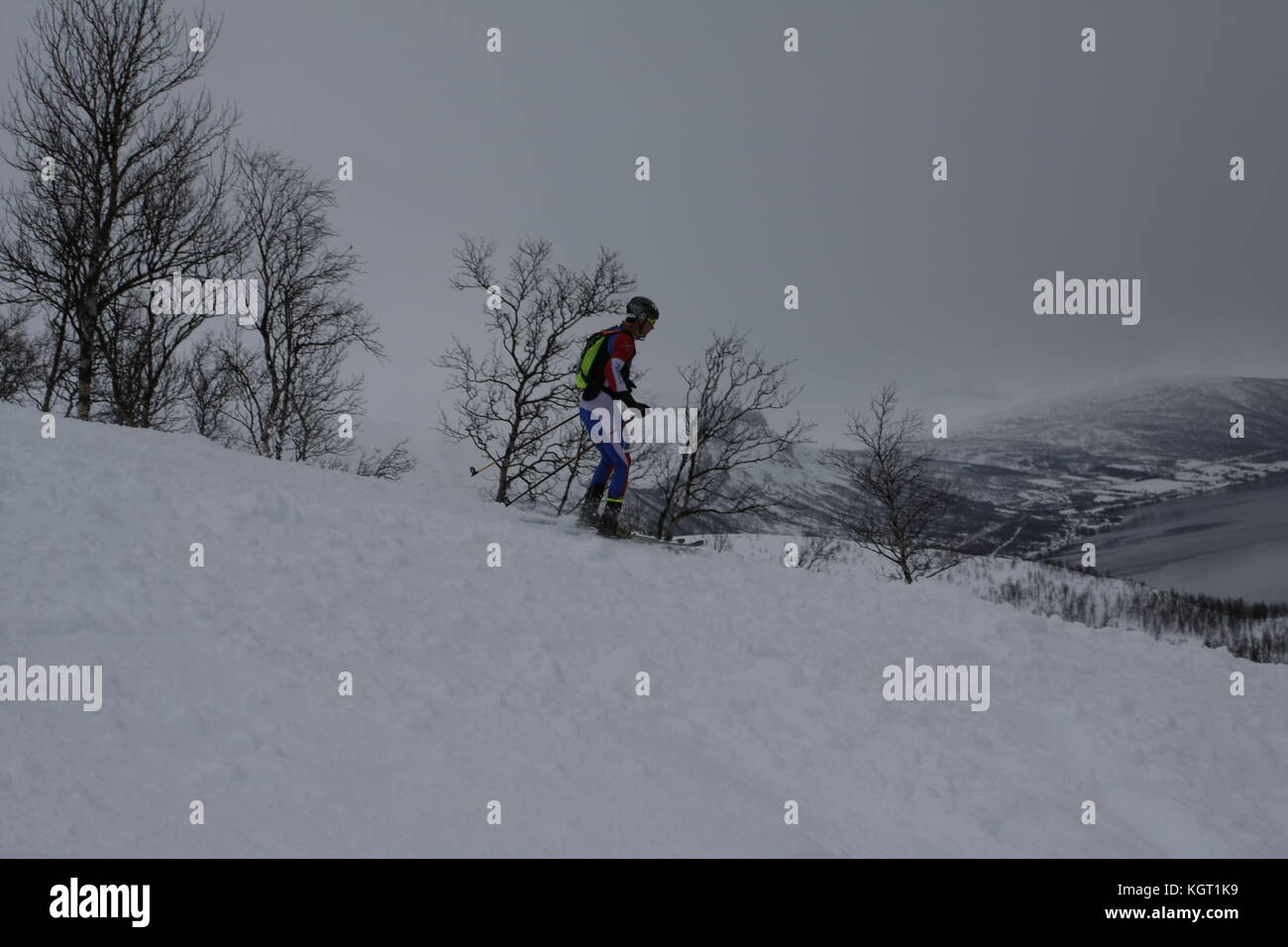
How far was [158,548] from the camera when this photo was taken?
6.09m

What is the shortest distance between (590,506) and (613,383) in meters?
1.97

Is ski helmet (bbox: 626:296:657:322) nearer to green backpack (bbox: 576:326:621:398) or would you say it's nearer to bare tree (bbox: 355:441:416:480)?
green backpack (bbox: 576:326:621:398)

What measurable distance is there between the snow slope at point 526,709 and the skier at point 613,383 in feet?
5.84

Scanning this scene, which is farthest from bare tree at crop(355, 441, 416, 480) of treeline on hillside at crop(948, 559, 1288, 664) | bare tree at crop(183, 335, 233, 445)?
treeline on hillside at crop(948, 559, 1288, 664)

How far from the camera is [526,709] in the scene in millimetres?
4789

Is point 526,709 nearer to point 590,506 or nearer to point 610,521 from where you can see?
point 610,521

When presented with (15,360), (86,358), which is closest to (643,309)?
(86,358)

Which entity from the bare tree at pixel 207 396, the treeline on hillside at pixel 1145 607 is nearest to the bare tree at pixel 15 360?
the bare tree at pixel 207 396

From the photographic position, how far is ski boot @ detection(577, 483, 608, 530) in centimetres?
1001

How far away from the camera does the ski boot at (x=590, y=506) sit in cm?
1001

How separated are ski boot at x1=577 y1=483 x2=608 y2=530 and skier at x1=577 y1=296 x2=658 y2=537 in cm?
32

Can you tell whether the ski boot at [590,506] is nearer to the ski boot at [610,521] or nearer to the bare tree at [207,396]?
the ski boot at [610,521]
